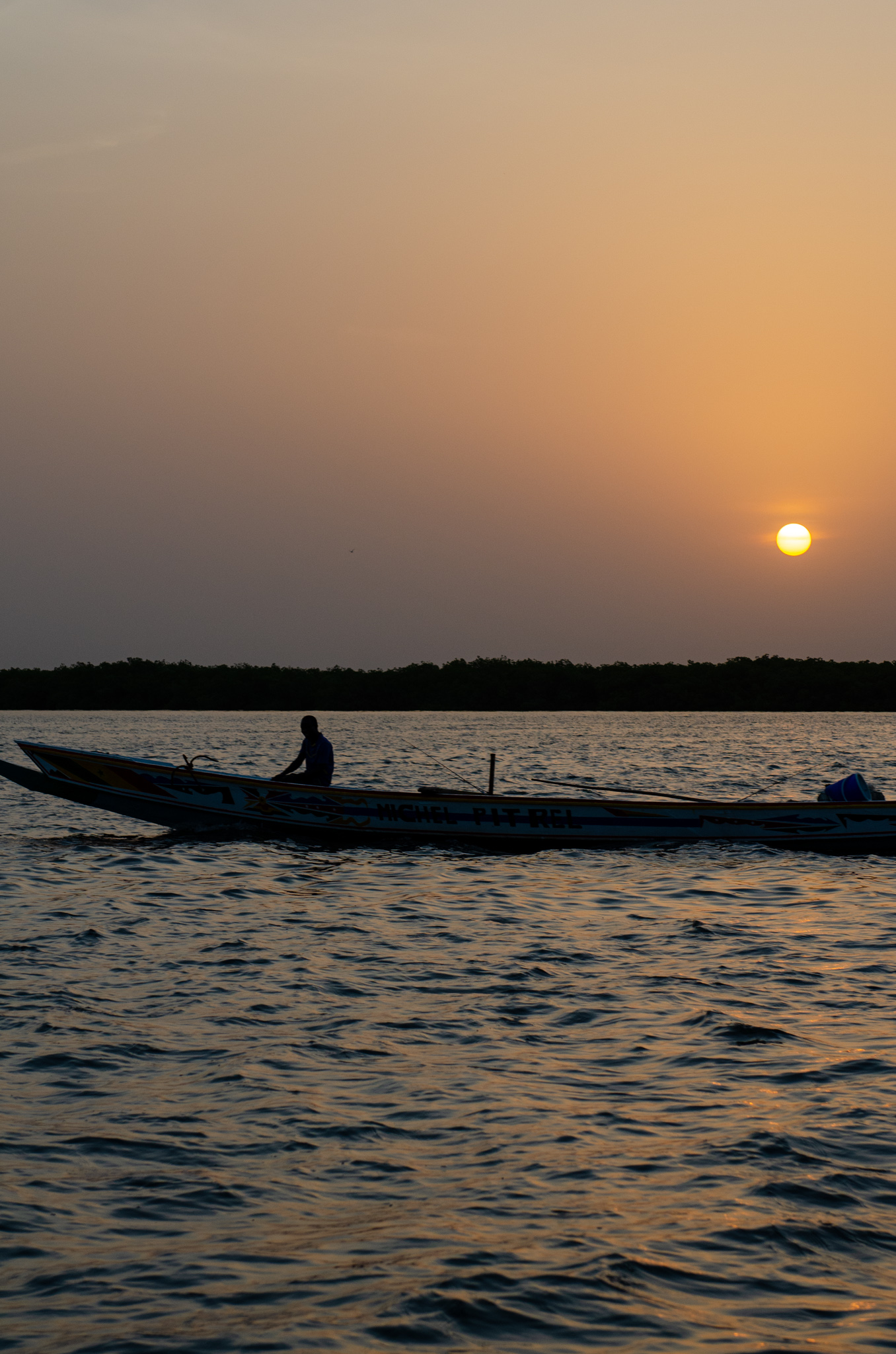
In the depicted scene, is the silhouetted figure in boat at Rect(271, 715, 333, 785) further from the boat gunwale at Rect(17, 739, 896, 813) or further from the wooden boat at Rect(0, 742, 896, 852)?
the wooden boat at Rect(0, 742, 896, 852)

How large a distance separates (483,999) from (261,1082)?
9.36 ft

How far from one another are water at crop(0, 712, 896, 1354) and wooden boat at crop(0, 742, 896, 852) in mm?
3663

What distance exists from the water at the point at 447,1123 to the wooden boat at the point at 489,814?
3.66 meters

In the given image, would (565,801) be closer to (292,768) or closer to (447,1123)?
(292,768)

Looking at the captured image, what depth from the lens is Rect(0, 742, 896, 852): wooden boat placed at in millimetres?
19875

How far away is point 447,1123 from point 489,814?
12.7 metres

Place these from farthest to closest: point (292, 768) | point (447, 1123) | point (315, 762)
Result: point (292, 768), point (315, 762), point (447, 1123)

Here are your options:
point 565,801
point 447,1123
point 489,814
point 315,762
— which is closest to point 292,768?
point 315,762

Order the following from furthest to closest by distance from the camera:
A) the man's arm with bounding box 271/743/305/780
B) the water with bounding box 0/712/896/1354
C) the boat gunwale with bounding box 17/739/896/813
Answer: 1. the man's arm with bounding box 271/743/305/780
2. the boat gunwale with bounding box 17/739/896/813
3. the water with bounding box 0/712/896/1354

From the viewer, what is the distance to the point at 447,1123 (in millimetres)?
7340

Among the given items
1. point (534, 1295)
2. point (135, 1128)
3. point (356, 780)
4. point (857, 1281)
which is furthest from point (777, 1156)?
point (356, 780)

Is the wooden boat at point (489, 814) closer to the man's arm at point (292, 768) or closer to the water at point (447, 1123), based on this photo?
the man's arm at point (292, 768)

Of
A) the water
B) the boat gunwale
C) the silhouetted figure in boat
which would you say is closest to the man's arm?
the silhouetted figure in boat

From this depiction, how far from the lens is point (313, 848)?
20.8 meters
